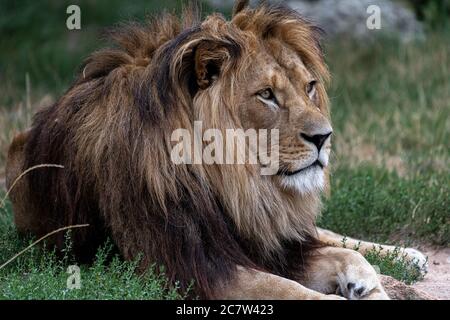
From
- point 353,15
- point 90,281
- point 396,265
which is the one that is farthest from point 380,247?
point 353,15

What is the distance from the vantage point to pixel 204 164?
501 centimetres

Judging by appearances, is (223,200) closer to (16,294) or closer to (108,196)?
(108,196)

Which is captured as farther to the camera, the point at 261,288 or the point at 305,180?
the point at 305,180

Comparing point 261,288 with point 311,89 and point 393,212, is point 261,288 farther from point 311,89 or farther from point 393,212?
point 393,212

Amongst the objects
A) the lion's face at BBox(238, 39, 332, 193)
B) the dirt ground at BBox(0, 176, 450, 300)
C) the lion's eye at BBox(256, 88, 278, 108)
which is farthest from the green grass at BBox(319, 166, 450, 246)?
the lion's eye at BBox(256, 88, 278, 108)

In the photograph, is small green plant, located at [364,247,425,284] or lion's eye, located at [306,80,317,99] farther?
small green plant, located at [364,247,425,284]

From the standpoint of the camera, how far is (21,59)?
12383 millimetres

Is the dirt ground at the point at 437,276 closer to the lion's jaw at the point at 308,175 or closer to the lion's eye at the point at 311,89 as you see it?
the lion's jaw at the point at 308,175

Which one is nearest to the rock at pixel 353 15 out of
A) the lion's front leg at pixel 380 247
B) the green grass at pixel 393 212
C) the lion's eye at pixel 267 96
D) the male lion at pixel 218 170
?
the green grass at pixel 393 212

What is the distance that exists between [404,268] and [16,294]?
2191mm

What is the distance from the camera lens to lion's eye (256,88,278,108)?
5020 millimetres

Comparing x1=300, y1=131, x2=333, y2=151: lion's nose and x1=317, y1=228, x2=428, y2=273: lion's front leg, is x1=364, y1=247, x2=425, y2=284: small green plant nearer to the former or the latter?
x1=317, y1=228, x2=428, y2=273: lion's front leg

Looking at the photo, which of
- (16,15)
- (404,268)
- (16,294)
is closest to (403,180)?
(404,268)

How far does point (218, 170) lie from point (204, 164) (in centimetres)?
8
